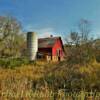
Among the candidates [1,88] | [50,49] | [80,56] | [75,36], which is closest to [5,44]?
[50,49]

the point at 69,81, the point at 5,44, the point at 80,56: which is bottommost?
the point at 69,81

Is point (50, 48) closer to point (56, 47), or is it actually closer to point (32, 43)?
point (56, 47)

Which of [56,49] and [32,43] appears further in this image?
[56,49]

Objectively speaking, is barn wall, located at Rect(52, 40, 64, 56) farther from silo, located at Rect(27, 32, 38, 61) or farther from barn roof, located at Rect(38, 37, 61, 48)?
silo, located at Rect(27, 32, 38, 61)

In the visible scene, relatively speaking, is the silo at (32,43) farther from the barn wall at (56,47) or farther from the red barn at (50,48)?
the barn wall at (56,47)

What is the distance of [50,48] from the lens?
41031mm

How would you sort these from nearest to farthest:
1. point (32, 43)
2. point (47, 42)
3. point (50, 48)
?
point (32, 43), point (50, 48), point (47, 42)

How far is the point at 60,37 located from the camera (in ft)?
147

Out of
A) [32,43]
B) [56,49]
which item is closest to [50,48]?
[56,49]

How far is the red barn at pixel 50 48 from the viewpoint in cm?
4056

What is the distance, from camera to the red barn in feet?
133

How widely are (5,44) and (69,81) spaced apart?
35.6 m

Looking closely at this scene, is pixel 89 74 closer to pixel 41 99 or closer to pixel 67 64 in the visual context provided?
pixel 67 64

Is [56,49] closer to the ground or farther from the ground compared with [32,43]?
closer to the ground
